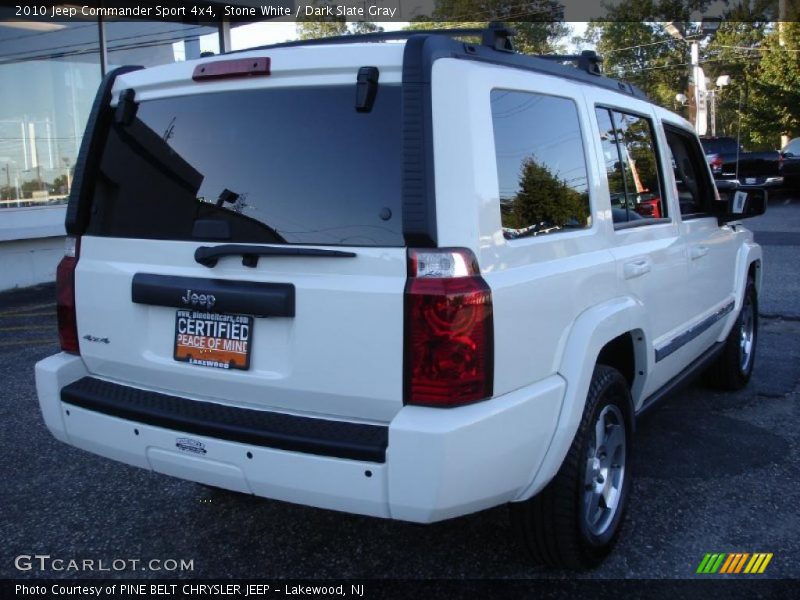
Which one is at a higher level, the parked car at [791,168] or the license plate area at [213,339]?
the parked car at [791,168]

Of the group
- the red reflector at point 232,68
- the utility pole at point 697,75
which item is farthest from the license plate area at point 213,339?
the utility pole at point 697,75

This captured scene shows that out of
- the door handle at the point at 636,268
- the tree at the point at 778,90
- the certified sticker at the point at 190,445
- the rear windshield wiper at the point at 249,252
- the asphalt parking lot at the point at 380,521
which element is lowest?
the asphalt parking lot at the point at 380,521

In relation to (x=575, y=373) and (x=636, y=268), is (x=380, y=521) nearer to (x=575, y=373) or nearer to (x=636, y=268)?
(x=575, y=373)

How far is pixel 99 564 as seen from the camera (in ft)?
10.8

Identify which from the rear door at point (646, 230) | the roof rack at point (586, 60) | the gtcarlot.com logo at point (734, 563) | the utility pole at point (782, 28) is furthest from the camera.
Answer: the utility pole at point (782, 28)

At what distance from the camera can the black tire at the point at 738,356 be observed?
5.33 meters

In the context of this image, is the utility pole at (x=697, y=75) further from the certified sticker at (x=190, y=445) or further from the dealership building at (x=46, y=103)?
the certified sticker at (x=190, y=445)

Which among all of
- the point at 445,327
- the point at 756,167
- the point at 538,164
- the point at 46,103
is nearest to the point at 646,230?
the point at 538,164

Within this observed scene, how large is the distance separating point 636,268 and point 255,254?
1698mm

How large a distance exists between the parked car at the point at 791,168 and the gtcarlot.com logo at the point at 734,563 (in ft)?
65.2

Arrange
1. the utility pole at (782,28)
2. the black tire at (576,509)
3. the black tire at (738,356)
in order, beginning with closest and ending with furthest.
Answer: the black tire at (576,509)
the black tire at (738,356)
the utility pole at (782,28)

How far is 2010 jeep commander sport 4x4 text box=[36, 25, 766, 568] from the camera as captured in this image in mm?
2441

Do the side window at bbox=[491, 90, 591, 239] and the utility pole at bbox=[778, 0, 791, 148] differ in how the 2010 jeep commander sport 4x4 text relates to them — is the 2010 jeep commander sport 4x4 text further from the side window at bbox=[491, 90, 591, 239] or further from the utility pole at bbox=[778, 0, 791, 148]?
the utility pole at bbox=[778, 0, 791, 148]

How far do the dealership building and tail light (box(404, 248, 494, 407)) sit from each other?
9.51 meters
